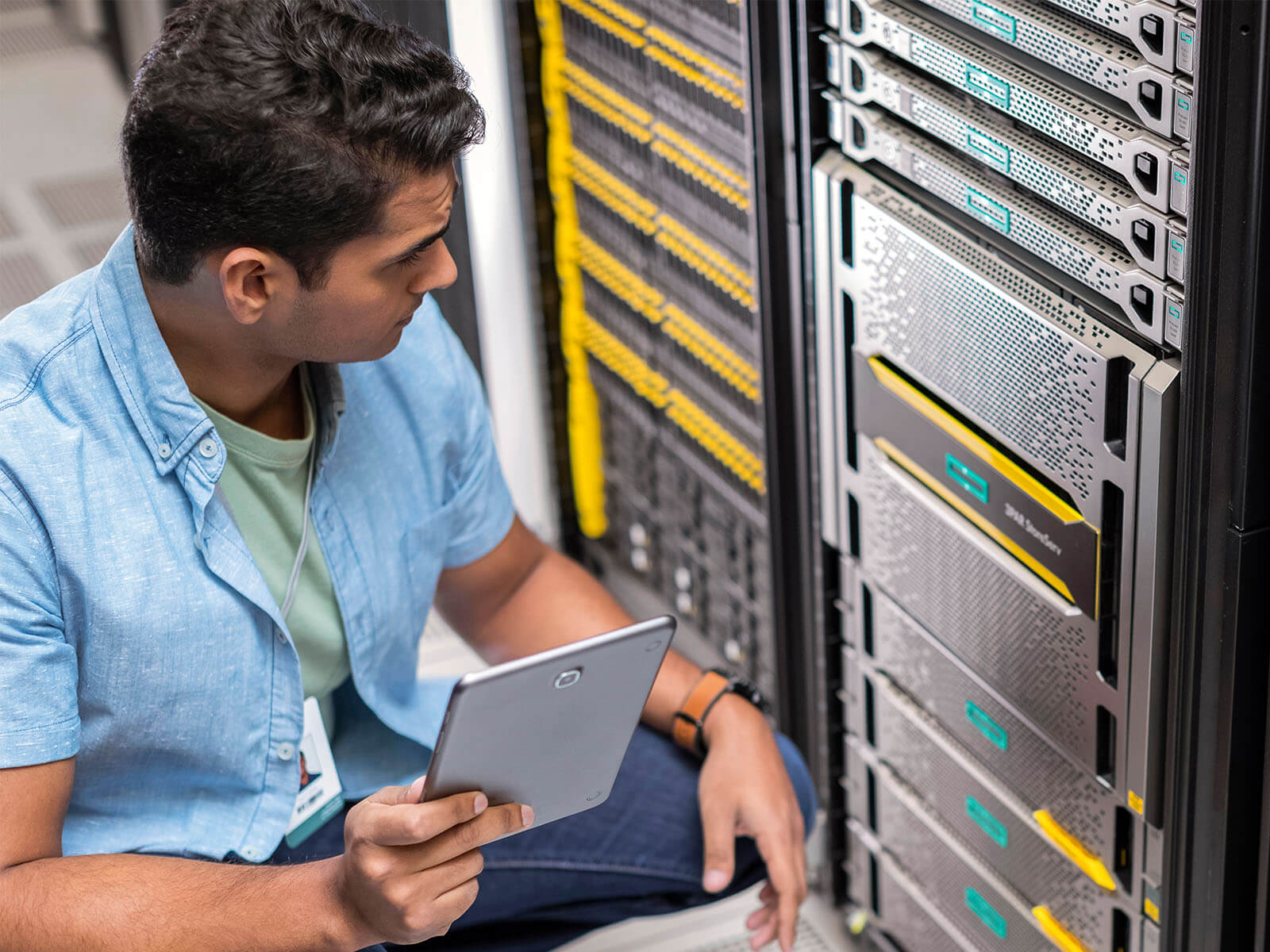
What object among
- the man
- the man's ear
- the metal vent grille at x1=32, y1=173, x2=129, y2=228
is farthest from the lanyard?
Answer: the metal vent grille at x1=32, y1=173, x2=129, y2=228

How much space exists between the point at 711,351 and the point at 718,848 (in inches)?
36.0

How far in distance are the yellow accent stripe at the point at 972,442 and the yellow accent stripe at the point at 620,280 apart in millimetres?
806

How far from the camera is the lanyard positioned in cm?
188

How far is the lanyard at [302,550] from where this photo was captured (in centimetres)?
188

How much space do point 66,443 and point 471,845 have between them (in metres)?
0.60

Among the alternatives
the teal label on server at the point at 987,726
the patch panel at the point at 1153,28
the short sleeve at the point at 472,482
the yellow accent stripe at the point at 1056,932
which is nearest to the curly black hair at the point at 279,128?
the short sleeve at the point at 472,482

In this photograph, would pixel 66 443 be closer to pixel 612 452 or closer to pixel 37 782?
pixel 37 782

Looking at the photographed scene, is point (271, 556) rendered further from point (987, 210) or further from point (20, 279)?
point (20, 279)

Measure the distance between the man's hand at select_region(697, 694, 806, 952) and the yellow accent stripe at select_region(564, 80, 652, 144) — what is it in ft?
3.46

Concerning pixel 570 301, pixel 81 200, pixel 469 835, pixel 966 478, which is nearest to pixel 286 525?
pixel 469 835

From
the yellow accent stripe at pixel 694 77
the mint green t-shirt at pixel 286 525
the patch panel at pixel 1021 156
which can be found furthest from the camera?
the yellow accent stripe at pixel 694 77

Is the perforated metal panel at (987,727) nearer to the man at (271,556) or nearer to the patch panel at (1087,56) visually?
the man at (271,556)

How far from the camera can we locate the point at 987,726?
2041 mm

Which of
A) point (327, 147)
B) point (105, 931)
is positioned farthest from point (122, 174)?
point (105, 931)
